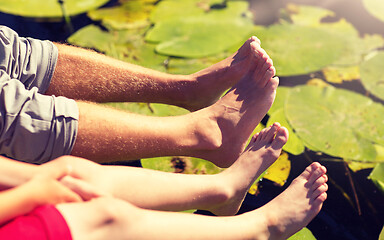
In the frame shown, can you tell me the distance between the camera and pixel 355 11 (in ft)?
5.87

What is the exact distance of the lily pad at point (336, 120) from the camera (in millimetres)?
1178

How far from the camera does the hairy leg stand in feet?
3.23

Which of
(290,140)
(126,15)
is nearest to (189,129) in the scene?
(290,140)

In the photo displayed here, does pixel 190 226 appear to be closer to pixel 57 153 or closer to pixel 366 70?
pixel 57 153

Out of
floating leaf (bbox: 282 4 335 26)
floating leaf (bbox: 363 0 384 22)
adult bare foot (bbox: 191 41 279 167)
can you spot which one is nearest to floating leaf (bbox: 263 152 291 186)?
adult bare foot (bbox: 191 41 279 167)

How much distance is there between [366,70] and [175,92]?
83 centimetres

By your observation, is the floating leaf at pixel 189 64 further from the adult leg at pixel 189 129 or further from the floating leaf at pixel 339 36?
the adult leg at pixel 189 129

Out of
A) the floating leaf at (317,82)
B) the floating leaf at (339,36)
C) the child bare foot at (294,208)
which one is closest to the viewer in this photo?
the child bare foot at (294,208)

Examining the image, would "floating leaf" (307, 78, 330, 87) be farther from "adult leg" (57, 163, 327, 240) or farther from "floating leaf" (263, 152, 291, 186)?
"adult leg" (57, 163, 327, 240)

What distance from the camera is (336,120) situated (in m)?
1.25

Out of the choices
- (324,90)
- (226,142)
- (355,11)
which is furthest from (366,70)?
(226,142)

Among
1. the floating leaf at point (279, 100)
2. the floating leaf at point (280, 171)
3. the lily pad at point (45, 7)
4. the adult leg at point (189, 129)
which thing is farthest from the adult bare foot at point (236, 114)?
the lily pad at point (45, 7)

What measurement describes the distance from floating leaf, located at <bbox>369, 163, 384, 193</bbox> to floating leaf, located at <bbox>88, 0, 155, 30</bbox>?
1.11 metres

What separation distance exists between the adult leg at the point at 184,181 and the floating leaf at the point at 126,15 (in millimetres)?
942
